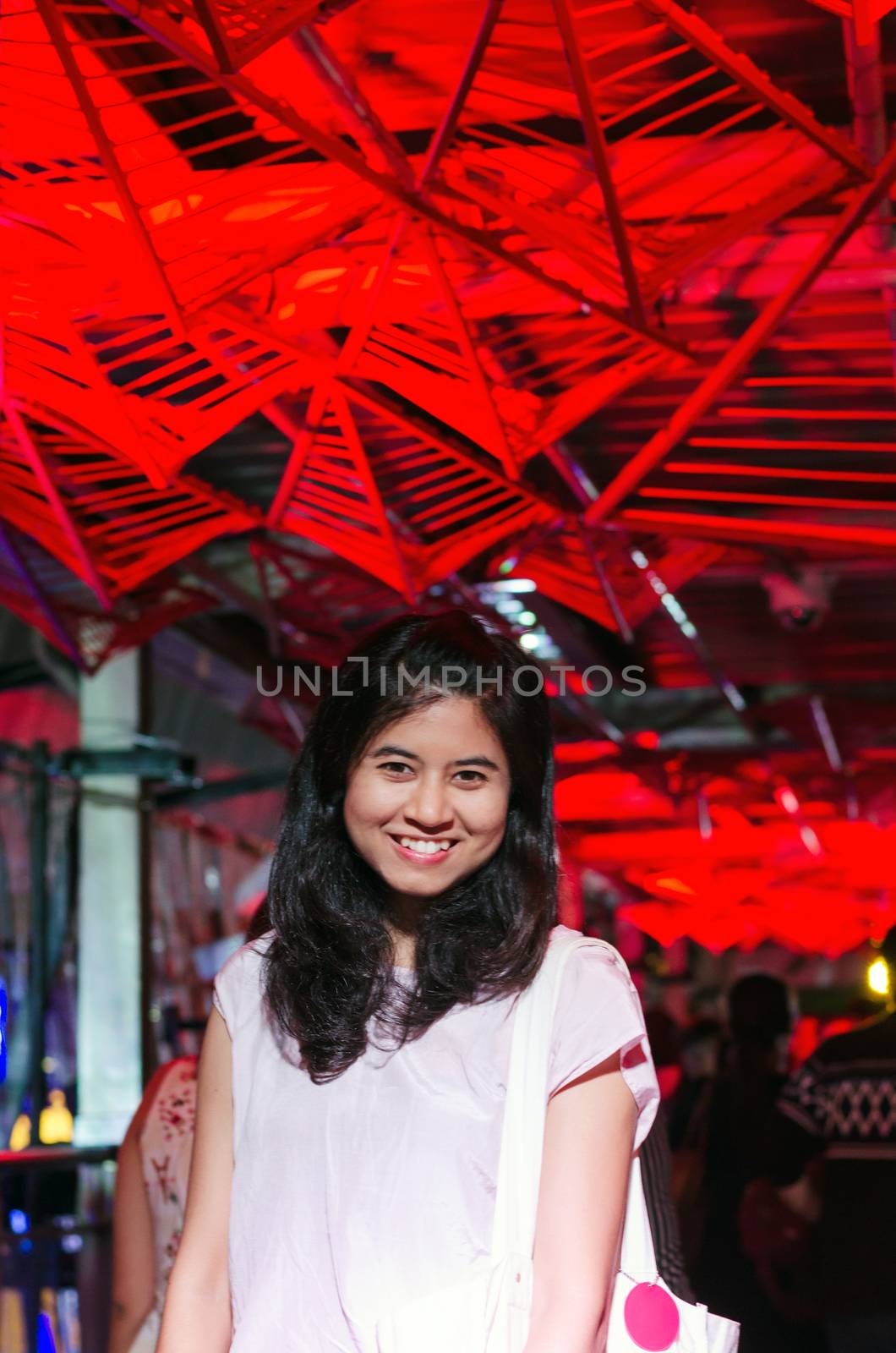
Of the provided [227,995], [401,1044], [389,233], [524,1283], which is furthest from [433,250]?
[524,1283]

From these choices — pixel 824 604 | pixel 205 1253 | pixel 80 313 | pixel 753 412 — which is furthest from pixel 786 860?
pixel 205 1253

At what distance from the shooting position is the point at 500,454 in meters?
6.27

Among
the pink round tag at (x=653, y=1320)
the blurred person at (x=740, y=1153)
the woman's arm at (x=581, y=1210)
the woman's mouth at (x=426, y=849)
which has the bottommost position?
the blurred person at (x=740, y=1153)

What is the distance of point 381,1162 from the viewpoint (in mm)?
1853

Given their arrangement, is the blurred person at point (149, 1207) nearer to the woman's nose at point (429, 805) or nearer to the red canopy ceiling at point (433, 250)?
the woman's nose at point (429, 805)

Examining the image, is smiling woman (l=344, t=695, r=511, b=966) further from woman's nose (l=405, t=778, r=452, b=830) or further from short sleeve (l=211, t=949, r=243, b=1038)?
short sleeve (l=211, t=949, r=243, b=1038)

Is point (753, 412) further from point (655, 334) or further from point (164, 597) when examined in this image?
point (164, 597)

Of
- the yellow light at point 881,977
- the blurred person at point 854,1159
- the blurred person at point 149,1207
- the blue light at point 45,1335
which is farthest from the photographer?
the blue light at point 45,1335

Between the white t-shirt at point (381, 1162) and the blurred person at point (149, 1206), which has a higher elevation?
the white t-shirt at point (381, 1162)

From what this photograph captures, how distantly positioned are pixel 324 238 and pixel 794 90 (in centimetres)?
175

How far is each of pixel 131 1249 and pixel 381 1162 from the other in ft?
6.47

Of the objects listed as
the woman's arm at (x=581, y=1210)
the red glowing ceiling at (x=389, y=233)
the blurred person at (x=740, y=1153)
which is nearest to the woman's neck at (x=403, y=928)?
the woman's arm at (x=581, y=1210)

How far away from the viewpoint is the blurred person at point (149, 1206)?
3539 millimetres

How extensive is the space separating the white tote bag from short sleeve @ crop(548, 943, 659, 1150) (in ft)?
0.04
